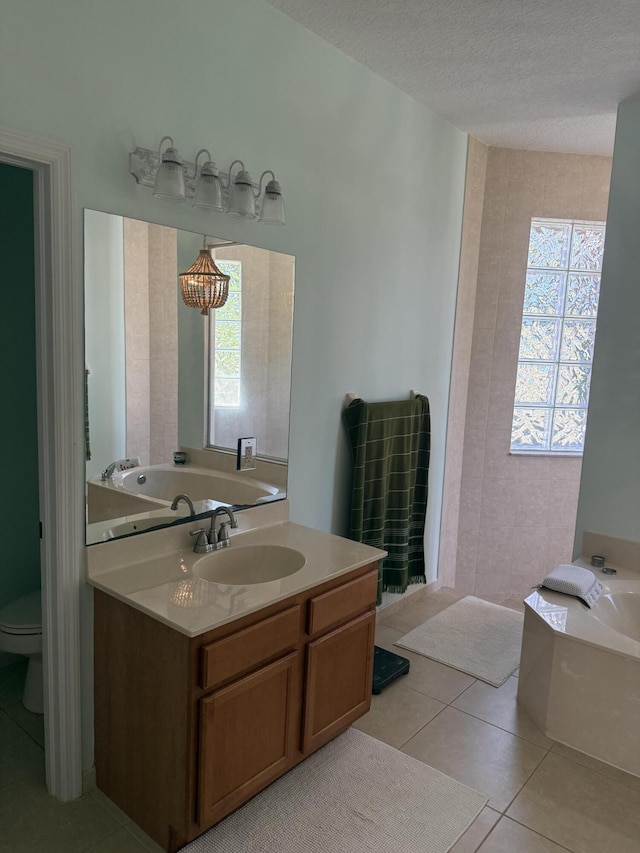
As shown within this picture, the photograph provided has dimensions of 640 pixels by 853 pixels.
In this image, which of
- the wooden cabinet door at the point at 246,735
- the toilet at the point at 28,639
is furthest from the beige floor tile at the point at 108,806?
the toilet at the point at 28,639

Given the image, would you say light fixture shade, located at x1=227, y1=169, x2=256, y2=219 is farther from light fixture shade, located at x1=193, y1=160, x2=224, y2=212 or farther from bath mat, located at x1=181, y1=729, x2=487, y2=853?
bath mat, located at x1=181, y1=729, x2=487, y2=853

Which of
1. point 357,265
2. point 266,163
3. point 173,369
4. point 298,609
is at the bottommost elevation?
point 298,609

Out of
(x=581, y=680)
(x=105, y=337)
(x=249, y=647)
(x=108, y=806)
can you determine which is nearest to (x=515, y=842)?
(x=581, y=680)

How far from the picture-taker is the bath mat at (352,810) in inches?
75.6

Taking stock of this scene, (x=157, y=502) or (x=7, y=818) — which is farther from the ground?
(x=157, y=502)

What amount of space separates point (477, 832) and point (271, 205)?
2336mm

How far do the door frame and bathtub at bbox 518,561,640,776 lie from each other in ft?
6.12

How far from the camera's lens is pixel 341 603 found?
222cm

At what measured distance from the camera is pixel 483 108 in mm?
3221

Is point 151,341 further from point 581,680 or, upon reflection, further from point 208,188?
point 581,680

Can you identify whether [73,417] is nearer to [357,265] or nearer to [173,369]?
[173,369]

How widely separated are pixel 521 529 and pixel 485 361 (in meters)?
1.24

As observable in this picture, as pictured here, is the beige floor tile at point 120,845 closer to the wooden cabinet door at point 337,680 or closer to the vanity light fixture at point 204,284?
the wooden cabinet door at point 337,680

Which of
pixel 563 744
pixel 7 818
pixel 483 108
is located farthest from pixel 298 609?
pixel 483 108
